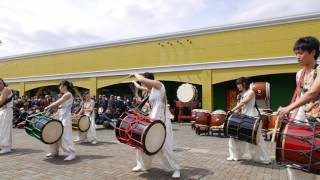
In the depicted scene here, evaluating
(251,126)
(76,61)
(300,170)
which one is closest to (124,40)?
(76,61)

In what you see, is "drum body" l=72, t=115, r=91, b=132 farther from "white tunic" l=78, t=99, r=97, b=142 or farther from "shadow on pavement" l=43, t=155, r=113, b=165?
"shadow on pavement" l=43, t=155, r=113, b=165

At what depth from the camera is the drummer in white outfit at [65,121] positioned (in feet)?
23.2

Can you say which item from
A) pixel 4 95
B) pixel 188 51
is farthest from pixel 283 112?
pixel 188 51

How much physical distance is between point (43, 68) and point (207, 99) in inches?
615

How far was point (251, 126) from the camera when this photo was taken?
643cm

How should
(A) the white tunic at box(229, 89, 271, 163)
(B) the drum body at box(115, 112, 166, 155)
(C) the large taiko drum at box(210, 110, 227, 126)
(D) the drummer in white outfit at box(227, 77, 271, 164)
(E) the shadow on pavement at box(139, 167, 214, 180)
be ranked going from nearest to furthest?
(B) the drum body at box(115, 112, 166, 155)
(E) the shadow on pavement at box(139, 167, 214, 180)
(D) the drummer in white outfit at box(227, 77, 271, 164)
(A) the white tunic at box(229, 89, 271, 163)
(C) the large taiko drum at box(210, 110, 227, 126)

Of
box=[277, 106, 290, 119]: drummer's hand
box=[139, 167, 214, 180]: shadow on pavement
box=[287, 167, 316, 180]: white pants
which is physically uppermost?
box=[277, 106, 290, 119]: drummer's hand

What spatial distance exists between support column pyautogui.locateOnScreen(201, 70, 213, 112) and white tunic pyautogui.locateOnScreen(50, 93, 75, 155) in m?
12.4

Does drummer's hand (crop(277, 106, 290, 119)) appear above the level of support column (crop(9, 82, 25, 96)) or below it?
below

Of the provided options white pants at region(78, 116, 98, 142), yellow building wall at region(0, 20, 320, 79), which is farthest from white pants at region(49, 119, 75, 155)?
yellow building wall at region(0, 20, 320, 79)

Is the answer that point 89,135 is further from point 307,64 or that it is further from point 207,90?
point 207,90

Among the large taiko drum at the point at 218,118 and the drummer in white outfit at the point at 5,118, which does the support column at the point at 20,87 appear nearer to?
the large taiko drum at the point at 218,118

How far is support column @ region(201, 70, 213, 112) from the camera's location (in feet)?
61.2

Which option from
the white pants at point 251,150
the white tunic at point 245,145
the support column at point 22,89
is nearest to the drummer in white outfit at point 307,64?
the white pants at point 251,150
